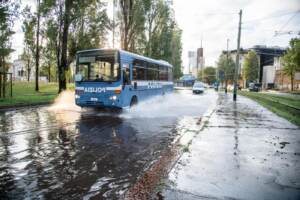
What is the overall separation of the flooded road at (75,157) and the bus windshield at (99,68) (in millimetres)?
3651

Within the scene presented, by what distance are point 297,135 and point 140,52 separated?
3635 cm

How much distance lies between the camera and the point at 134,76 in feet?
51.0

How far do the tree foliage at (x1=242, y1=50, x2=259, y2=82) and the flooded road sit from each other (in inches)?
3240

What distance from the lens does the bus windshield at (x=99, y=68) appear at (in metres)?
13.6

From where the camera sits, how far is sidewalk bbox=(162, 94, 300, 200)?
427cm

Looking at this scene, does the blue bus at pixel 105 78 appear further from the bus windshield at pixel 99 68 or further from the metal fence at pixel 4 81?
the metal fence at pixel 4 81

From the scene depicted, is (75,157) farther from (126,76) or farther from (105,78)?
(126,76)

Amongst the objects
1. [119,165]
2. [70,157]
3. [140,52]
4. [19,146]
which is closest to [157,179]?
[119,165]

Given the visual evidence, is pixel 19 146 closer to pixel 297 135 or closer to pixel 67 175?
pixel 67 175

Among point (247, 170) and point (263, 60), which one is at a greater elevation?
point (263, 60)

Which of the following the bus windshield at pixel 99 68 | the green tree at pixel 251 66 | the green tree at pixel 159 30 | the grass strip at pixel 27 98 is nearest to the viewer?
the bus windshield at pixel 99 68

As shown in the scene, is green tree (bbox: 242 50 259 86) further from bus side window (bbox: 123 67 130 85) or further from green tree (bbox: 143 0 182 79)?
bus side window (bbox: 123 67 130 85)

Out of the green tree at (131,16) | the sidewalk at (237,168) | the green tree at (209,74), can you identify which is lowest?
the sidewalk at (237,168)

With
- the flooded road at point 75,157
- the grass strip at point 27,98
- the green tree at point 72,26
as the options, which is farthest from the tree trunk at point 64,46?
the flooded road at point 75,157
